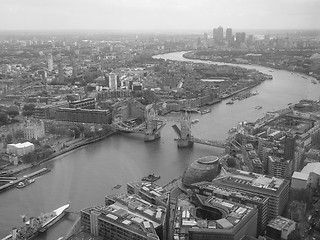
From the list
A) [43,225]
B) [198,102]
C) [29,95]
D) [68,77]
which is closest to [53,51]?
[68,77]

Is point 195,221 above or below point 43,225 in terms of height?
above

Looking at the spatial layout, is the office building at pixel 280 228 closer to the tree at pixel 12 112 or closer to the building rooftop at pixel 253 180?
the building rooftop at pixel 253 180

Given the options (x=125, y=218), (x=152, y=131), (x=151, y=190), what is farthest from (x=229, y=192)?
(x=152, y=131)

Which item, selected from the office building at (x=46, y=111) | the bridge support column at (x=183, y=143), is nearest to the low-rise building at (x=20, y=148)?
the bridge support column at (x=183, y=143)

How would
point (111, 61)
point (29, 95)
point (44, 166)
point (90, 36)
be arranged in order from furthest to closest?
point (90, 36) < point (111, 61) < point (29, 95) < point (44, 166)

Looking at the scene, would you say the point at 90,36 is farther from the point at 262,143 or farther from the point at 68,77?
the point at 262,143

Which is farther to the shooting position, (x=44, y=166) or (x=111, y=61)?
(x=111, y=61)
